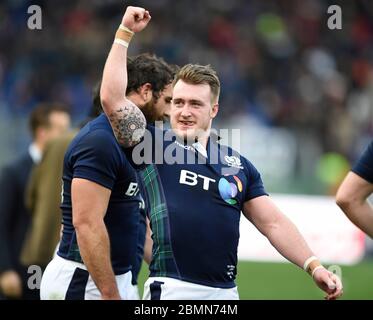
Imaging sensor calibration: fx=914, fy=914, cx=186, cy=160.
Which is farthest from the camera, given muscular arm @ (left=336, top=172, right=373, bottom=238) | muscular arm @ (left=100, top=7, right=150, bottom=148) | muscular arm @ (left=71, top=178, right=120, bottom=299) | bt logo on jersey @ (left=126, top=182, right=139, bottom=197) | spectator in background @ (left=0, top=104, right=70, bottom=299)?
spectator in background @ (left=0, top=104, right=70, bottom=299)

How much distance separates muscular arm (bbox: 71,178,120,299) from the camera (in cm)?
528

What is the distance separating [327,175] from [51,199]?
34.6ft

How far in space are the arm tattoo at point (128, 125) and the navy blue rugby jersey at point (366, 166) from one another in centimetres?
158

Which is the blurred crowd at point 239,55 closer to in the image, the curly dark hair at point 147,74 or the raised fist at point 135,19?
the curly dark hair at point 147,74

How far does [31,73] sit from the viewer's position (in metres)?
21.4

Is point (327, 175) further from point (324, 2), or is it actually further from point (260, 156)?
point (324, 2)

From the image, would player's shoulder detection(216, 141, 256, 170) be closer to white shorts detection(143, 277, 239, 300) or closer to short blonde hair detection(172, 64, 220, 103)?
short blonde hair detection(172, 64, 220, 103)

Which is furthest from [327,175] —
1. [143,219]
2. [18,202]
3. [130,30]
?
[130,30]

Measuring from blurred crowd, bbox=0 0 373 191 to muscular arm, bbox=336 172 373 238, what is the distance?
13.0 metres

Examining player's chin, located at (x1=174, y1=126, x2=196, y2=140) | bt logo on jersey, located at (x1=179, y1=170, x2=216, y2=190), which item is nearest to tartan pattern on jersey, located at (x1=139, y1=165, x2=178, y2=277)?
bt logo on jersey, located at (x1=179, y1=170, x2=216, y2=190)

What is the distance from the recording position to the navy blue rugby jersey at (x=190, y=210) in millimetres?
5199

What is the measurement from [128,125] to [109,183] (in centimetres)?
38

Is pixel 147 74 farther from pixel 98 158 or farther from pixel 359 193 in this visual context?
pixel 359 193

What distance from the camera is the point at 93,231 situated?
5277 mm
